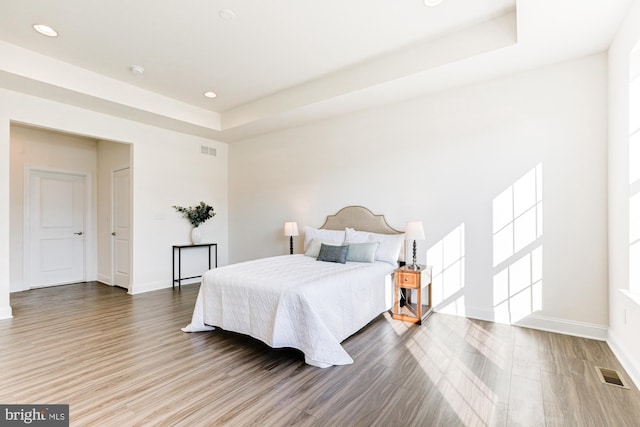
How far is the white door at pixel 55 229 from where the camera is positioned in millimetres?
5484

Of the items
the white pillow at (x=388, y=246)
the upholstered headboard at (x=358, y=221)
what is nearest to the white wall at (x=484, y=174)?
the upholstered headboard at (x=358, y=221)

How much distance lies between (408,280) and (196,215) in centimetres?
401

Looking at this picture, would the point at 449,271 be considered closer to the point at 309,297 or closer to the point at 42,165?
the point at 309,297

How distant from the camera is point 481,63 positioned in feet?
10.8

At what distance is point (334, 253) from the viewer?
4.05 meters

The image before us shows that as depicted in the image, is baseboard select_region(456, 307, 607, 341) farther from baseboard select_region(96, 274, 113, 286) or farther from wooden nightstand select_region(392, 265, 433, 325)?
baseboard select_region(96, 274, 113, 286)

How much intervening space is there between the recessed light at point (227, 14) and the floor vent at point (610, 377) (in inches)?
165

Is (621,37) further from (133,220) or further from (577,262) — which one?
(133,220)

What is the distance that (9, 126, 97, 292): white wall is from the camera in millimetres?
5234

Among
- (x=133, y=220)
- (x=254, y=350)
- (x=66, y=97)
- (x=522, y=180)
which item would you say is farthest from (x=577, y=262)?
(x=66, y=97)

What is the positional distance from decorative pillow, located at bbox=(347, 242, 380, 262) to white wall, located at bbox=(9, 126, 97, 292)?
17.1ft

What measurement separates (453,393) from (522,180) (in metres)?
2.44

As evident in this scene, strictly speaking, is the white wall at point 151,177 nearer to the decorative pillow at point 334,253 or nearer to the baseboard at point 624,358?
the decorative pillow at point 334,253

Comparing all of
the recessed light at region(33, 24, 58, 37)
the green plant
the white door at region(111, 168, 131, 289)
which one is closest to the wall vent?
the green plant
